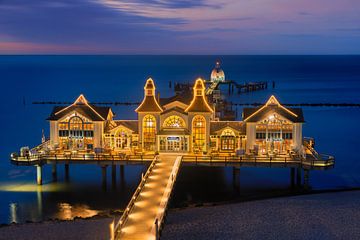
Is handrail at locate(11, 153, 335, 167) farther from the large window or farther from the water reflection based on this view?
the water reflection

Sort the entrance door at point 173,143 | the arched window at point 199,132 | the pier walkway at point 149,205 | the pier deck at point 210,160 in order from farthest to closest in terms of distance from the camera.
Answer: the arched window at point 199,132 < the entrance door at point 173,143 < the pier deck at point 210,160 < the pier walkway at point 149,205

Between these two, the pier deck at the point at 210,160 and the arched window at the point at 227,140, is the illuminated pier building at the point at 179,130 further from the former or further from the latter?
the pier deck at the point at 210,160

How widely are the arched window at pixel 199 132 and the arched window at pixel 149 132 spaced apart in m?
2.98

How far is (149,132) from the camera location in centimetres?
3956

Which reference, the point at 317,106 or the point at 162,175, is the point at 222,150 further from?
the point at 317,106

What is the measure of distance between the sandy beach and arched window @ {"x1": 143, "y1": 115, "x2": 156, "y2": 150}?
8.34 metres

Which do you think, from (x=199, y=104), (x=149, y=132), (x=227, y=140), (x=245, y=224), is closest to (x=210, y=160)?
(x=227, y=140)

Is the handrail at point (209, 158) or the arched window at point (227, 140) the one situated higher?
the arched window at point (227, 140)

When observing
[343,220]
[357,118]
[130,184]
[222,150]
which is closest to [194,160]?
[222,150]

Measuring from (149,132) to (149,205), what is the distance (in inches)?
526

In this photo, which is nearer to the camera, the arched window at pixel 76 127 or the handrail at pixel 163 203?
the handrail at pixel 163 203

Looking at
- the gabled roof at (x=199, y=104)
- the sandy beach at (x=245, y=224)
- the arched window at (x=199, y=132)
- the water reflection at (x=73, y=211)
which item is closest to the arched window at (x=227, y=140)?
the arched window at (x=199, y=132)

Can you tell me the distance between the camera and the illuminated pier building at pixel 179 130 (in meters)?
38.6

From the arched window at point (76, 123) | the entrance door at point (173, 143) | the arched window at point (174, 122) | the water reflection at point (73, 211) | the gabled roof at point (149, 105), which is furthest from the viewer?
the arched window at point (76, 123)
